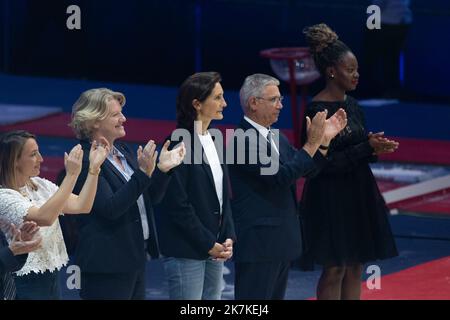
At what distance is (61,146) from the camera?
39.3 feet

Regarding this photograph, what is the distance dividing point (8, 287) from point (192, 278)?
1.07 metres

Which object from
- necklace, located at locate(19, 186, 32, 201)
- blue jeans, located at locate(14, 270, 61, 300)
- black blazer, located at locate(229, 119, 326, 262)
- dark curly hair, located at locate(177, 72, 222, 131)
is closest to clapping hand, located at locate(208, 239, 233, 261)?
black blazer, located at locate(229, 119, 326, 262)

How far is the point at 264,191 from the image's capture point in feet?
A: 21.4

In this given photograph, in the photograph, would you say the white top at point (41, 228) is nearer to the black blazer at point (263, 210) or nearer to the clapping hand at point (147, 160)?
the clapping hand at point (147, 160)

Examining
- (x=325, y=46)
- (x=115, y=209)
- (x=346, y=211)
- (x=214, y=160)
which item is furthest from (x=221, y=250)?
(x=325, y=46)

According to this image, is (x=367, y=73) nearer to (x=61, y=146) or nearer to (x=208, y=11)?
(x=208, y=11)

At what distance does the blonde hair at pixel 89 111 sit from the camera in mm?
6195

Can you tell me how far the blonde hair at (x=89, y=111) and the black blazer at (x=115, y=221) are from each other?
68mm

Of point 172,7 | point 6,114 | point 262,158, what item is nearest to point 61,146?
point 6,114

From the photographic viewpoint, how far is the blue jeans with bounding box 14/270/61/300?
19.0 ft

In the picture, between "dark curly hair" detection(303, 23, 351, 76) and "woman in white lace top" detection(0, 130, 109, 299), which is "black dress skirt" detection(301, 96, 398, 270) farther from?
"woman in white lace top" detection(0, 130, 109, 299)

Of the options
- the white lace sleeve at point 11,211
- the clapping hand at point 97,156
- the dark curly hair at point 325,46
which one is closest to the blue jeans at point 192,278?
the clapping hand at point 97,156

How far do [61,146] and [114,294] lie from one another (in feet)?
19.6

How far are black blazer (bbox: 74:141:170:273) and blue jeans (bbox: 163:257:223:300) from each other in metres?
0.16
